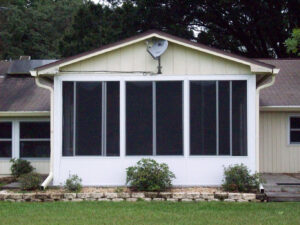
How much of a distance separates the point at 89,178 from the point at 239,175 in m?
3.69

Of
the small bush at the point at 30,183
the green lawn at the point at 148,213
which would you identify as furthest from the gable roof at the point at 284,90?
the small bush at the point at 30,183

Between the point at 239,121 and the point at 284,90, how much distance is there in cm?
454

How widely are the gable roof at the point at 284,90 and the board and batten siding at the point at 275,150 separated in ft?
1.46

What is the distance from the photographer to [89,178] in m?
12.4

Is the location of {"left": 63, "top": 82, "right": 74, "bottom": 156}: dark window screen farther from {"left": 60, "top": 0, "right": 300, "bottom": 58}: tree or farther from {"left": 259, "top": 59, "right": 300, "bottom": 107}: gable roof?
{"left": 60, "top": 0, "right": 300, "bottom": 58}: tree

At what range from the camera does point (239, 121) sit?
12.3 meters

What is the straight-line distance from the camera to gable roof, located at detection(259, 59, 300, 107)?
50.0 feet

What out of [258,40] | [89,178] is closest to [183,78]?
[89,178]

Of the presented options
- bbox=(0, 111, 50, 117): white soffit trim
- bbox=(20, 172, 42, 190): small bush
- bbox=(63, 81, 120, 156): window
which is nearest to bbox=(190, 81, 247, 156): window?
bbox=(63, 81, 120, 156): window

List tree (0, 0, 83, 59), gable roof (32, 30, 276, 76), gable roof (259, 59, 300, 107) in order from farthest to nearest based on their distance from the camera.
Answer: tree (0, 0, 83, 59) < gable roof (259, 59, 300, 107) < gable roof (32, 30, 276, 76)

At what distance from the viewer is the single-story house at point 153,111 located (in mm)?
12305

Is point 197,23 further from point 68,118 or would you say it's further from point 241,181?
point 241,181

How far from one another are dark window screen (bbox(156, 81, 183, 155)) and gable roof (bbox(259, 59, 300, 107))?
12.2 feet

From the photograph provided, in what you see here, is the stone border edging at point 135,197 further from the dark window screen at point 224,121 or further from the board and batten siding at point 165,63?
the board and batten siding at point 165,63
